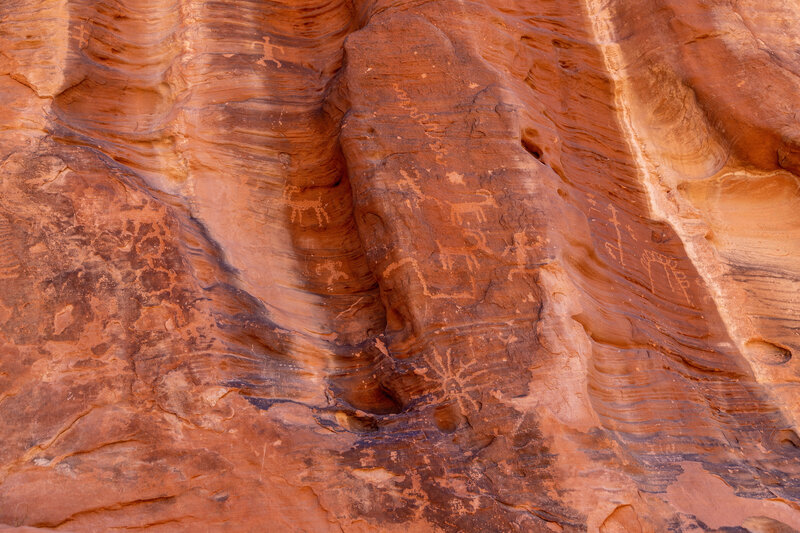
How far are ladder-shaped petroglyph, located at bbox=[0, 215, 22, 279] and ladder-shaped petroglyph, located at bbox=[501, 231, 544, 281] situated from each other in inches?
132

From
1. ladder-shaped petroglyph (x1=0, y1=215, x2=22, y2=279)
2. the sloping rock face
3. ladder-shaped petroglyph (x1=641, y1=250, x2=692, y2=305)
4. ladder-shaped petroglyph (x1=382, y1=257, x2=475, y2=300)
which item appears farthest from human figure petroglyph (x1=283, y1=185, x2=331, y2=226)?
ladder-shaped petroglyph (x1=641, y1=250, x2=692, y2=305)

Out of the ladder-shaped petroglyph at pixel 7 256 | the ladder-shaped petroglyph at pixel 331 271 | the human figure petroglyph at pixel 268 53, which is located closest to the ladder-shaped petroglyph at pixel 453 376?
the ladder-shaped petroglyph at pixel 331 271

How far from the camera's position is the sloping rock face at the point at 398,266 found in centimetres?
423

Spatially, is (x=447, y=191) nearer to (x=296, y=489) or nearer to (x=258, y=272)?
(x=258, y=272)

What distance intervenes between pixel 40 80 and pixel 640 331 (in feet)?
17.2

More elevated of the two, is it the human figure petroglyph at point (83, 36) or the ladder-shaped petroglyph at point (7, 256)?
the human figure petroglyph at point (83, 36)

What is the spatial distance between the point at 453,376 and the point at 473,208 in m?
1.34

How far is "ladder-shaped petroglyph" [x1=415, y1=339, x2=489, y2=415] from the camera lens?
463 centimetres

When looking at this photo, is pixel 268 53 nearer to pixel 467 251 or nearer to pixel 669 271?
pixel 467 251

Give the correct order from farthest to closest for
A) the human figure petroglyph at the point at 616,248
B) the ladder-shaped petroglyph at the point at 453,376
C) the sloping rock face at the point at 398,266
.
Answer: the human figure petroglyph at the point at 616,248 < the ladder-shaped petroglyph at the point at 453,376 < the sloping rock face at the point at 398,266

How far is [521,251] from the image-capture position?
5.10 m

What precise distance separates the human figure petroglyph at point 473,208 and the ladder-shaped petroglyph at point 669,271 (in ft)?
5.73

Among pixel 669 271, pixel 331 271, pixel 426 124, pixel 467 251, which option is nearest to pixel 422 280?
pixel 467 251

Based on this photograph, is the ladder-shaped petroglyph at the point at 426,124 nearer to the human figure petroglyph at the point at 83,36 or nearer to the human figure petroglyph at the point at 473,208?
the human figure petroglyph at the point at 473,208
